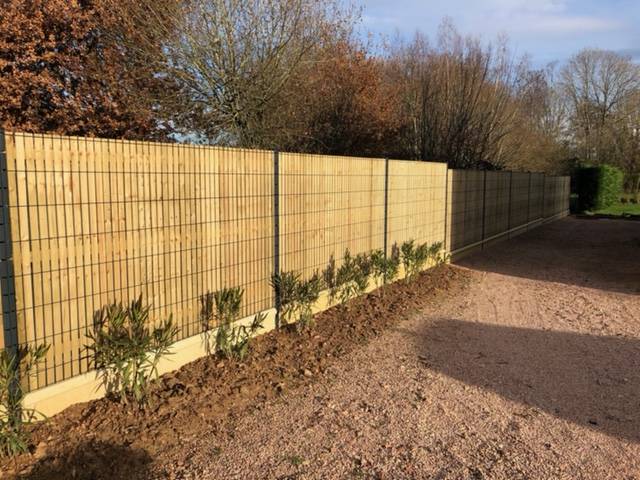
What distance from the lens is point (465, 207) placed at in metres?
11.6

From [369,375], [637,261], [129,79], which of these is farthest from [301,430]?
[637,261]

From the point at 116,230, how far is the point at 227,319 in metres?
1.53

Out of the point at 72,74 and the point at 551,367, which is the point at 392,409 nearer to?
the point at 551,367

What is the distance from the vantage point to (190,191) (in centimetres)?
443

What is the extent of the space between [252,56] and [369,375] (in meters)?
7.82

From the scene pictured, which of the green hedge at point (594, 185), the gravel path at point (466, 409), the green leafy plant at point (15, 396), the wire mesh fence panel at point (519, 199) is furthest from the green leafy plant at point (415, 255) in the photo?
the green hedge at point (594, 185)

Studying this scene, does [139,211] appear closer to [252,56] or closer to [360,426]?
[360,426]

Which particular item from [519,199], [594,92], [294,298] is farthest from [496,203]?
[594,92]

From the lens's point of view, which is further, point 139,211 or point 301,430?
point 139,211

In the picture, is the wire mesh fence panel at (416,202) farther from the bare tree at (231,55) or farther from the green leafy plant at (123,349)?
the green leafy plant at (123,349)

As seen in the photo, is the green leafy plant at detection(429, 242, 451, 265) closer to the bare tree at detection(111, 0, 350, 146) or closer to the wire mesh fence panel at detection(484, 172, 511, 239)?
the wire mesh fence panel at detection(484, 172, 511, 239)

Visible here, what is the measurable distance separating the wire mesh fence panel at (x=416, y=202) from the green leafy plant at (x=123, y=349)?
5204mm

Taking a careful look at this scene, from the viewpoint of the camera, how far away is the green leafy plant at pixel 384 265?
7.78 meters

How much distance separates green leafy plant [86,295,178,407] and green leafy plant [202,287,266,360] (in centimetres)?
83
